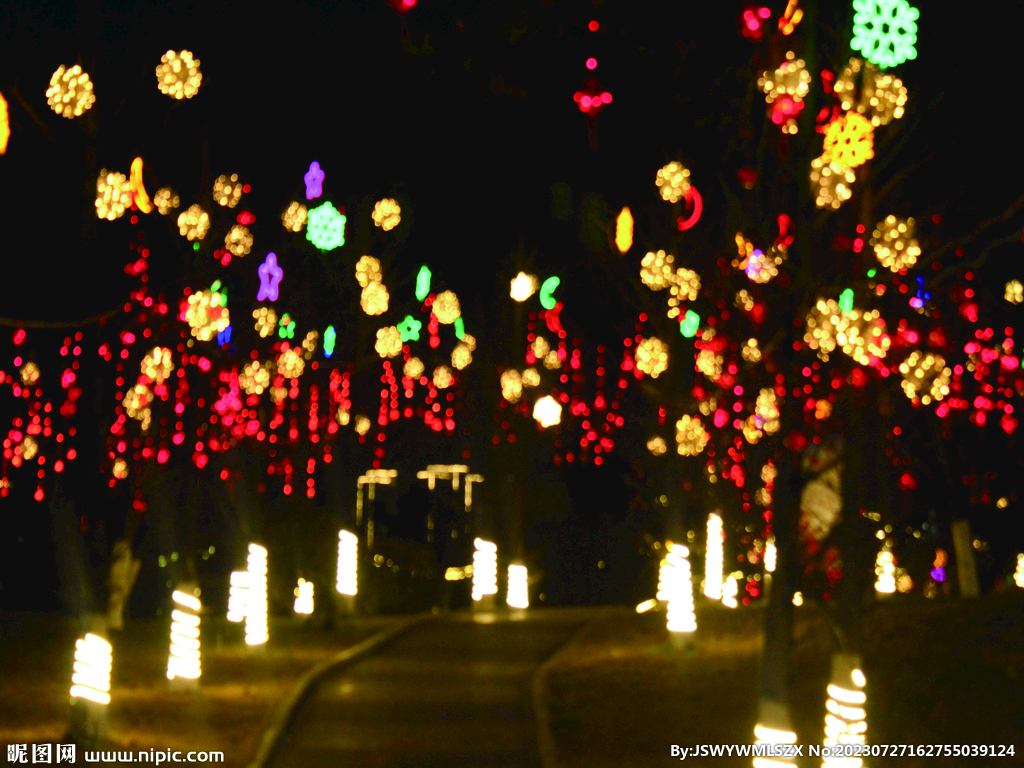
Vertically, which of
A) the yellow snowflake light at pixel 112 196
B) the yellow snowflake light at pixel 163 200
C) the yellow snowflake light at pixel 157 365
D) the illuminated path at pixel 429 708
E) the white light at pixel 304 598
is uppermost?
the yellow snowflake light at pixel 163 200

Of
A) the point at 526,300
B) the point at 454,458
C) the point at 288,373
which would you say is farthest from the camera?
the point at 454,458

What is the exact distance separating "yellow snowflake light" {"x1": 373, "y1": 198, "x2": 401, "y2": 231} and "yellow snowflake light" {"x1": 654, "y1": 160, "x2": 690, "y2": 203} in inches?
254

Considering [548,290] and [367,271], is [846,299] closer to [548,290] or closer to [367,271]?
[367,271]

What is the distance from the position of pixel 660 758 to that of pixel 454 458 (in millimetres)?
22671

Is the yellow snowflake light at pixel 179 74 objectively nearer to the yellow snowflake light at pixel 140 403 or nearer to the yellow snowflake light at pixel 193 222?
the yellow snowflake light at pixel 140 403

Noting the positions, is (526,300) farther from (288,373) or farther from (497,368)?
(288,373)

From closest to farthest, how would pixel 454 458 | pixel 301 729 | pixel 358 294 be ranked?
pixel 301 729
pixel 358 294
pixel 454 458

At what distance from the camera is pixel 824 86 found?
9898 millimetres

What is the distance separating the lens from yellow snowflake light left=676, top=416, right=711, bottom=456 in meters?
18.5

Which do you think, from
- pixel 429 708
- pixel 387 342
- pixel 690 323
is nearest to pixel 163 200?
pixel 429 708

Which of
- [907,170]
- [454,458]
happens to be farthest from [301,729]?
[454,458]

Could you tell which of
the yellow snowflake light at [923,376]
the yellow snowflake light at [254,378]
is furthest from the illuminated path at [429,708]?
the yellow snowflake light at [923,376]

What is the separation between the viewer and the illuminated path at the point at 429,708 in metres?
11.7

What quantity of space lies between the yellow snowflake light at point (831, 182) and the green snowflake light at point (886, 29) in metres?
1.22
